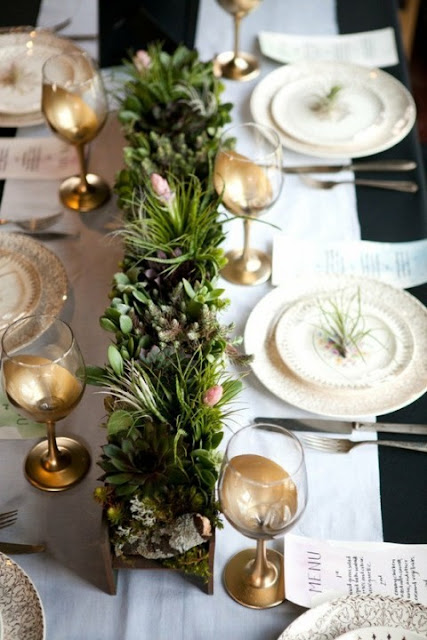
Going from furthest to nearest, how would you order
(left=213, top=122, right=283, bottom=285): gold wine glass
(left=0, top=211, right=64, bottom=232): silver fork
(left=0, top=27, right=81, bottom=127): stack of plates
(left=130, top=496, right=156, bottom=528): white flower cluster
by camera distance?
(left=0, top=27, right=81, bottom=127): stack of plates < (left=0, top=211, right=64, bottom=232): silver fork < (left=213, top=122, right=283, bottom=285): gold wine glass < (left=130, top=496, right=156, bottom=528): white flower cluster

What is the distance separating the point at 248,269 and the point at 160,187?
266mm

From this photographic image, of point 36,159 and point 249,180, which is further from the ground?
point 249,180

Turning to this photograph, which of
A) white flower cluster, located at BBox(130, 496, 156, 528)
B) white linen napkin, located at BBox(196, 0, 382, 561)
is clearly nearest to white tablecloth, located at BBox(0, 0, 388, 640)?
white linen napkin, located at BBox(196, 0, 382, 561)

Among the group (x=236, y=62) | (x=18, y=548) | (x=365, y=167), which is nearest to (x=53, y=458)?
(x=18, y=548)

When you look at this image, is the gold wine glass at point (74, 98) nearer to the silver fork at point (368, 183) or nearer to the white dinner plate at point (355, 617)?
the silver fork at point (368, 183)

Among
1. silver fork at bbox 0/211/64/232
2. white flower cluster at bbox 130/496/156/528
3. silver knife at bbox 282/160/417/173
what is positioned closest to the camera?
white flower cluster at bbox 130/496/156/528

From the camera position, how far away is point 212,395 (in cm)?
101

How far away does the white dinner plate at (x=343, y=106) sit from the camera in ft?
5.49

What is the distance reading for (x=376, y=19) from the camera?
6.70ft

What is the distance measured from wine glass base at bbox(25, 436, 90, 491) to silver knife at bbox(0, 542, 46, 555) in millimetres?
93

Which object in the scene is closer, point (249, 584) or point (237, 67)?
point (249, 584)

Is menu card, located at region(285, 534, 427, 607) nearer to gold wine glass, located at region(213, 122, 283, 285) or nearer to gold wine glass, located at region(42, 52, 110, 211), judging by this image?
gold wine glass, located at region(213, 122, 283, 285)

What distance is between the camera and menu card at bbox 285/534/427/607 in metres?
1.01

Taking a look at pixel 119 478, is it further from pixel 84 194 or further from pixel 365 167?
pixel 365 167
